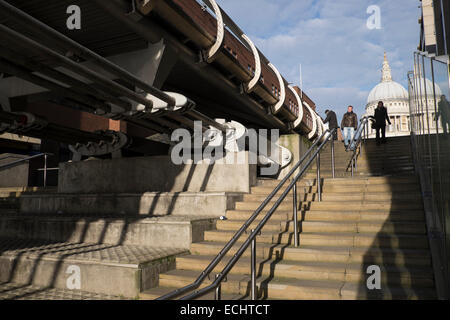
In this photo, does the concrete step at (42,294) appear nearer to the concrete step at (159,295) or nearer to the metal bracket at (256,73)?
the concrete step at (159,295)

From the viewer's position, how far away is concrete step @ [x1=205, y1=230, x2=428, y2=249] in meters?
4.75

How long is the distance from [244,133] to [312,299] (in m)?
5.75

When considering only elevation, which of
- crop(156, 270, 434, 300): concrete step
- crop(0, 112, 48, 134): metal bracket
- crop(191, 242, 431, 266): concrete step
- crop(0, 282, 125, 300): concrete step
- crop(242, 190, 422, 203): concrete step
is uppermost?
crop(0, 112, 48, 134): metal bracket

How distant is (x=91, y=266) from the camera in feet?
15.9

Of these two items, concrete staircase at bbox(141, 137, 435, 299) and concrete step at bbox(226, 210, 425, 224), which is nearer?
concrete staircase at bbox(141, 137, 435, 299)

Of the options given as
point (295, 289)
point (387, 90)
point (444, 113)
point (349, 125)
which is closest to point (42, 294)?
point (295, 289)

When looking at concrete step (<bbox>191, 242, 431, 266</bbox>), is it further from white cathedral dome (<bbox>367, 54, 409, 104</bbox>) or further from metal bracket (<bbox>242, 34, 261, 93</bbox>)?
white cathedral dome (<bbox>367, 54, 409, 104</bbox>)

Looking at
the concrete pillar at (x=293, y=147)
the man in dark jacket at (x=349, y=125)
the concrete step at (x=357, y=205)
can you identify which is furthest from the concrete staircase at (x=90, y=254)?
the man in dark jacket at (x=349, y=125)

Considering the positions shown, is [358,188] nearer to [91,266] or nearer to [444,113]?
[444,113]

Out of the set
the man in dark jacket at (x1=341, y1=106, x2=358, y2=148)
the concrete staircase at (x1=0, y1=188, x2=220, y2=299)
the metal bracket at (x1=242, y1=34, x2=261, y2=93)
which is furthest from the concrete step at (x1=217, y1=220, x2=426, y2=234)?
the man in dark jacket at (x1=341, y1=106, x2=358, y2=148)

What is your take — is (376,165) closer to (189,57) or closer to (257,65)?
(257,65)

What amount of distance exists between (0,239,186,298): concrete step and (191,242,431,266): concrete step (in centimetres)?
104
